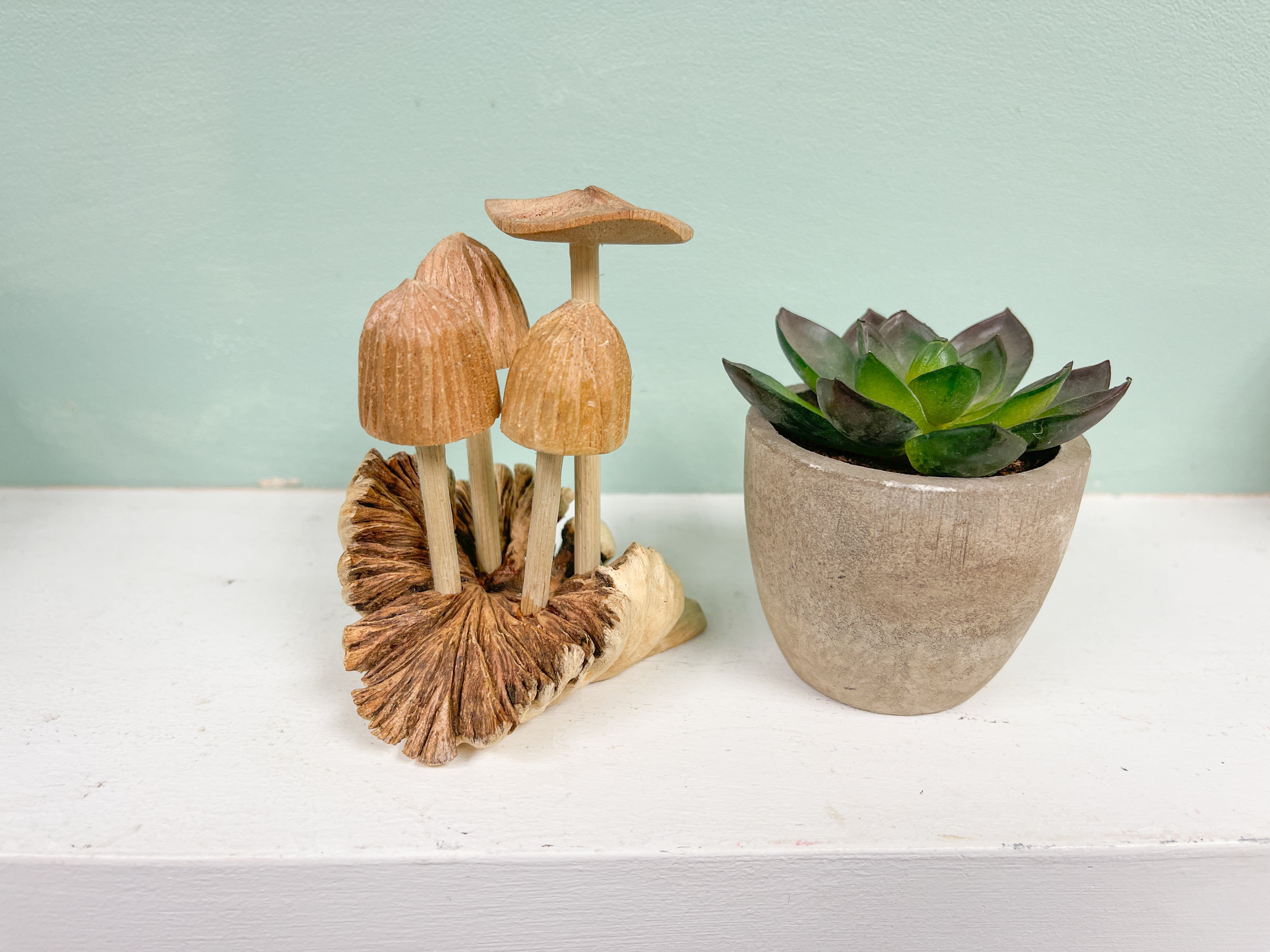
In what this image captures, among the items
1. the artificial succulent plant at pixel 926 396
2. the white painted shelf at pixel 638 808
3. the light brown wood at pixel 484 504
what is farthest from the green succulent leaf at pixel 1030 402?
the light brown wood at pixel 484 504

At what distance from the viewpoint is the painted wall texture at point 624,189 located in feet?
2.18

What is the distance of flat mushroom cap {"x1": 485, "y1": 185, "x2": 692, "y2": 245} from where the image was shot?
0.41 meters

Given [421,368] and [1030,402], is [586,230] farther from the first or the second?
[1030,402]

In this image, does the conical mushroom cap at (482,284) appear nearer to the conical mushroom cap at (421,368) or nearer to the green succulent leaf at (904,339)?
the conical mushroom cap at (421,368)

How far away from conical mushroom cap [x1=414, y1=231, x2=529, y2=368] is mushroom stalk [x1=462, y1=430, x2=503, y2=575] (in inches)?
2.3

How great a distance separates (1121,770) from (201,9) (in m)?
0.81

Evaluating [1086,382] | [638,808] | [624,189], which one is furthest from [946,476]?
[624,189]

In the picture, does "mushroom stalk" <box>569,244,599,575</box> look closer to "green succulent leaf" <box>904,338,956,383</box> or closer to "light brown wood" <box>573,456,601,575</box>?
"light brown wood" <box>573,456,601,575</box>

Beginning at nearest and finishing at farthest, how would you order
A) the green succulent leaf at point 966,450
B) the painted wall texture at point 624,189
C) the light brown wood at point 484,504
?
the green succulent leaf at point 966,450 < the light brown wood at point 484,504 < the painted wall texture at point 624,189

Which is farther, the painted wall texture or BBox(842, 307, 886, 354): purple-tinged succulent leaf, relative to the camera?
the painted wall texture

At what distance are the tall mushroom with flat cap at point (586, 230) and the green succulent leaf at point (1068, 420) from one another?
21 centimetres

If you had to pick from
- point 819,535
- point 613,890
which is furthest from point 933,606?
point 613,890

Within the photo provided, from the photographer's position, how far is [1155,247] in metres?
0.74

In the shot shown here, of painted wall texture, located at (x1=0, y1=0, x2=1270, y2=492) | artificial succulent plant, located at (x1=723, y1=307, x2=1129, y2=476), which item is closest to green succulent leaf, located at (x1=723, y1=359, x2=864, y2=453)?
artificial succulent plant, located at (x1=723, y1=307, x2=1129, y2=476)
